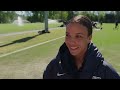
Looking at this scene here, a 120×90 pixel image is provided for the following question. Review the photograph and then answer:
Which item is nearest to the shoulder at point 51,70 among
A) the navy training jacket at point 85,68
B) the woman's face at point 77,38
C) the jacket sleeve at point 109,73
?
the navy training jacket at point 85,68

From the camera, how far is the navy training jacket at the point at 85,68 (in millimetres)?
2574

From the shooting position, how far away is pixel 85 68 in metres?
2.58

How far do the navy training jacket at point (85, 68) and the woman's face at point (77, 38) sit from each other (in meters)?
0.06

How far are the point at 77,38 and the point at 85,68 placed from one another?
280 millimetres

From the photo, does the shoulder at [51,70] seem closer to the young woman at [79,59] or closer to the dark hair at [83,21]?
the young woman at [79,59]

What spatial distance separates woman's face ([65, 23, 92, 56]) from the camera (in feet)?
8.58

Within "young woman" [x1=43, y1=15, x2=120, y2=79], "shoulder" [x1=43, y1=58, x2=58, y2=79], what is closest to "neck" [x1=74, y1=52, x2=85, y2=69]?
"young woman" [x1=43, y1=15, x2=120, y2=79]

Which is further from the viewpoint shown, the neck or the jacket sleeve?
the neck

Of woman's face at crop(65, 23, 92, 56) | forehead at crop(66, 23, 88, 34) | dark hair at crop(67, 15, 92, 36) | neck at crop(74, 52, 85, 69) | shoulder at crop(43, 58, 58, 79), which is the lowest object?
shoulder at crop(43, 58, 58, 79)

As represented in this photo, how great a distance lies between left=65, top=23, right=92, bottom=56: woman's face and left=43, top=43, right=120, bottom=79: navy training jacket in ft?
0.19

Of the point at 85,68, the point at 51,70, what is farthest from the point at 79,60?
the point at 51,70

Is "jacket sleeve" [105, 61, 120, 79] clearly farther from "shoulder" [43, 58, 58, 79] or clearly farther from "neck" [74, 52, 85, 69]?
"shoulder" [43, 58, 58, 79]

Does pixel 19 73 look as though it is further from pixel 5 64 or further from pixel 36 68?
pixel 5 64
